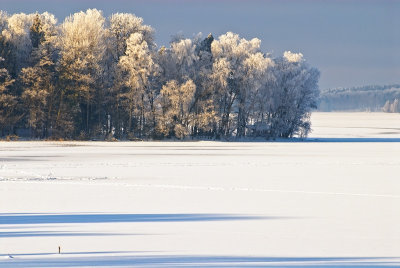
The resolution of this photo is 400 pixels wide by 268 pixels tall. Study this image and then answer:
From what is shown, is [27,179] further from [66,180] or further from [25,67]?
[25,67]

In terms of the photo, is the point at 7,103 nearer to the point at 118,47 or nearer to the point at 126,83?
the point at 126,83

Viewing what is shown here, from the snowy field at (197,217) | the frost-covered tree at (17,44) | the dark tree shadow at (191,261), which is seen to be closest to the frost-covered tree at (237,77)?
the frost-covered tree at (17,44)

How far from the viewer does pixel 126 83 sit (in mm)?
67438

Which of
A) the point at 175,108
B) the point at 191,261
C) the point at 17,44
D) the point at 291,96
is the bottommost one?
the point at 191,261

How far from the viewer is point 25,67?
67.7m

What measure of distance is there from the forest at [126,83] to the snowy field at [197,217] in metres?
34.7

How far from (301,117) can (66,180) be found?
55458 mm

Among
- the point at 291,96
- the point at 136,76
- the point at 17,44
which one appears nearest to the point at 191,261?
the point at 136,76

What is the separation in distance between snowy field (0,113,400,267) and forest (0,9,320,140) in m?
34.7

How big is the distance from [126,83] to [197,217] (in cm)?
5140

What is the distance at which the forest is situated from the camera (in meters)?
65.7

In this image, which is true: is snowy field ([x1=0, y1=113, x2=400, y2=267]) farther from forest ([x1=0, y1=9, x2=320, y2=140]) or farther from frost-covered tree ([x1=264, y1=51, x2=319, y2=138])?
frost-covered tree ([x1=264, y1=51, x2=319, y2=138])

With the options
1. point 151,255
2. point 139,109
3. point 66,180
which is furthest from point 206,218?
point 139,109

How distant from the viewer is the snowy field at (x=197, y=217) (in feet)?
40.1
